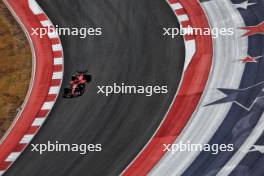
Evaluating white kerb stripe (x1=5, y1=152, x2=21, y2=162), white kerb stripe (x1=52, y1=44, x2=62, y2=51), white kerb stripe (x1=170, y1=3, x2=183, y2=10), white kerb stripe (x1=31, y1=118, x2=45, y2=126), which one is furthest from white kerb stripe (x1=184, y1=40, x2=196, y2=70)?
white kerb stripe (x1=5, y1=152, x2=21, y2=162)

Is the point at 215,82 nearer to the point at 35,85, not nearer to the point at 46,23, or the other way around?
the point at 35,85

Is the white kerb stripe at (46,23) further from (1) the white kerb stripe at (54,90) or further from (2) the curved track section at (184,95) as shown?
(2) the curved track section at (184,95)

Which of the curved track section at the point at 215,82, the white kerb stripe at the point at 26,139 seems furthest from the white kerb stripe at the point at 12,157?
the curved track section at the point at 215,82

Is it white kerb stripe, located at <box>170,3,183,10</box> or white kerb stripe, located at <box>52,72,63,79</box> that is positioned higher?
white kerb stripe, located at <box>170,3,183,10</box>

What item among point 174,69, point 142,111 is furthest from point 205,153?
point 174,69

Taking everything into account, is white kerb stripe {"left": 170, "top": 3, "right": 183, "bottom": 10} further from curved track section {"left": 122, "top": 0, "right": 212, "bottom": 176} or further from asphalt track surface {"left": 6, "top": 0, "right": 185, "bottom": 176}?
asphalt track surface {"left": 6, "top": 0, "right": 185, "bottom": 176}

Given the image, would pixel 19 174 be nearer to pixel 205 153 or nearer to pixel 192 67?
pixel 205 153
